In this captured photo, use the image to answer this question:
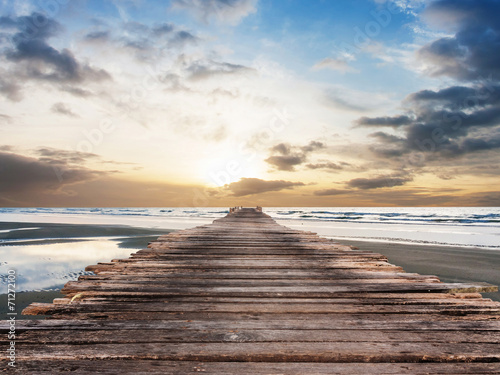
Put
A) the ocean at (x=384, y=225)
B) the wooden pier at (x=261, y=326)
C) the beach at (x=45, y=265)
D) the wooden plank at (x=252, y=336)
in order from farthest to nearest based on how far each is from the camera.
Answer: the ocean at (x=384, y=225)
the beach at (x=45, y=265)
the wooden plank at (x=252, y=336)
the wooden pier at (x=261, y=326)

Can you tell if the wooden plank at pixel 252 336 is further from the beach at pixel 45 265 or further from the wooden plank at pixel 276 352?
the beach at pixel 45 265

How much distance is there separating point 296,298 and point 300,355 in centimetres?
127

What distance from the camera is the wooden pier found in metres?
2.05

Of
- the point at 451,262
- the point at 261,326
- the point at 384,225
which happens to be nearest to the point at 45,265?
the point at 261,326

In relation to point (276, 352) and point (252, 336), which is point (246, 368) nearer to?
point (276, 352)

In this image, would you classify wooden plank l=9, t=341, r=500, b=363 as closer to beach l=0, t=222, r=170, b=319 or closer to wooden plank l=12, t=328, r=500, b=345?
wooden plank l=12, t=328, r=500, b=345

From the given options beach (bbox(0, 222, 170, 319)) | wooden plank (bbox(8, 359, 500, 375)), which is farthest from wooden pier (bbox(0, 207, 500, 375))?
beach (bbox(0, 222, 170, 319))

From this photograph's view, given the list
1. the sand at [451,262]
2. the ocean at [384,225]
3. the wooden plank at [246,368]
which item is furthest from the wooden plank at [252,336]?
the ocean at [384,225]

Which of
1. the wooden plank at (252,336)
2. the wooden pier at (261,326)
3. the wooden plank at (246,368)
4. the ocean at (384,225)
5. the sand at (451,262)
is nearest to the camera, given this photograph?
the wooden plank at (246,368)

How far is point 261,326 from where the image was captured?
102 inches

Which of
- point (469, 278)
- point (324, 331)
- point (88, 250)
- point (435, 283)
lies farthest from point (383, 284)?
point (88, 250)

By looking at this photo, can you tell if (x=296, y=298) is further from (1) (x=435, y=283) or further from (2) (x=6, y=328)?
(2) (x=6, y=328)

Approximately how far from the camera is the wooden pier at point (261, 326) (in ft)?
6.74

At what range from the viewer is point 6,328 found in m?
2.42
